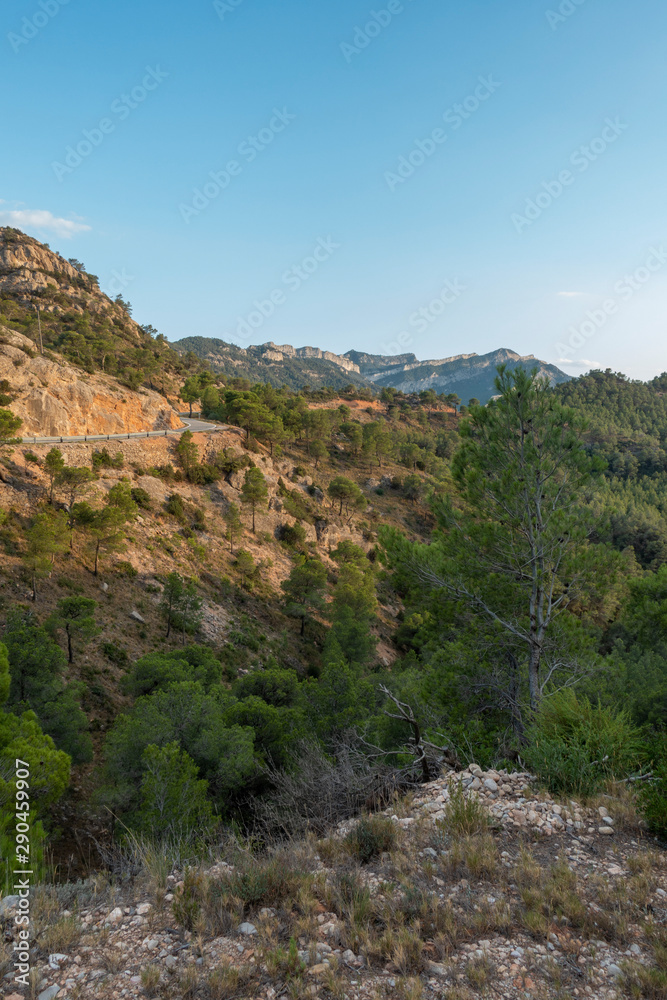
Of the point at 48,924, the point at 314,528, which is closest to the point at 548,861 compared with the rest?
the point at 48,924

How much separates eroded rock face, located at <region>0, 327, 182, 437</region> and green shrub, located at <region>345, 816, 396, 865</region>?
32651 millimetres

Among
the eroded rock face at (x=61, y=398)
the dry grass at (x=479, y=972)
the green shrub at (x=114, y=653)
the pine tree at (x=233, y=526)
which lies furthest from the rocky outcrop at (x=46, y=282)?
the dry grass at (x=479, y=972)

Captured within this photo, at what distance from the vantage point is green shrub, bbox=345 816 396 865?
4.09 m

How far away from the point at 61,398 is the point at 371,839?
114ft

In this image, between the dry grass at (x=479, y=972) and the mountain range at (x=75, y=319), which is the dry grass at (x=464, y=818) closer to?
the dry grass at (x=479, y=972)

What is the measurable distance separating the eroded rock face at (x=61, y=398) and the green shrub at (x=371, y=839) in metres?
32.7

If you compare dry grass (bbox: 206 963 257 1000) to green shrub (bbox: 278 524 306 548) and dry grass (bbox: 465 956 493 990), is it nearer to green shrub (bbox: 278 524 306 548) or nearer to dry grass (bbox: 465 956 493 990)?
dry grass (bbox: 465 956 493 990)

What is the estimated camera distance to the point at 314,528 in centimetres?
4222

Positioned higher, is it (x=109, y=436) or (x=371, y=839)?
(x=109, y=436)

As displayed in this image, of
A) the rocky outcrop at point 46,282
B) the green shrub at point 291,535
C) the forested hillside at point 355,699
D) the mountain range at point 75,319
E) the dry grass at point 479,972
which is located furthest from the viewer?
the rocky outcrop at point 46,282

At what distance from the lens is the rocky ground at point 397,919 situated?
2705 mm

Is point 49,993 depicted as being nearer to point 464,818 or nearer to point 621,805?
point 464,818

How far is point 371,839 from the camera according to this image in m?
4.17

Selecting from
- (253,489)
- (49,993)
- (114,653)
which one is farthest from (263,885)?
(253,489)
